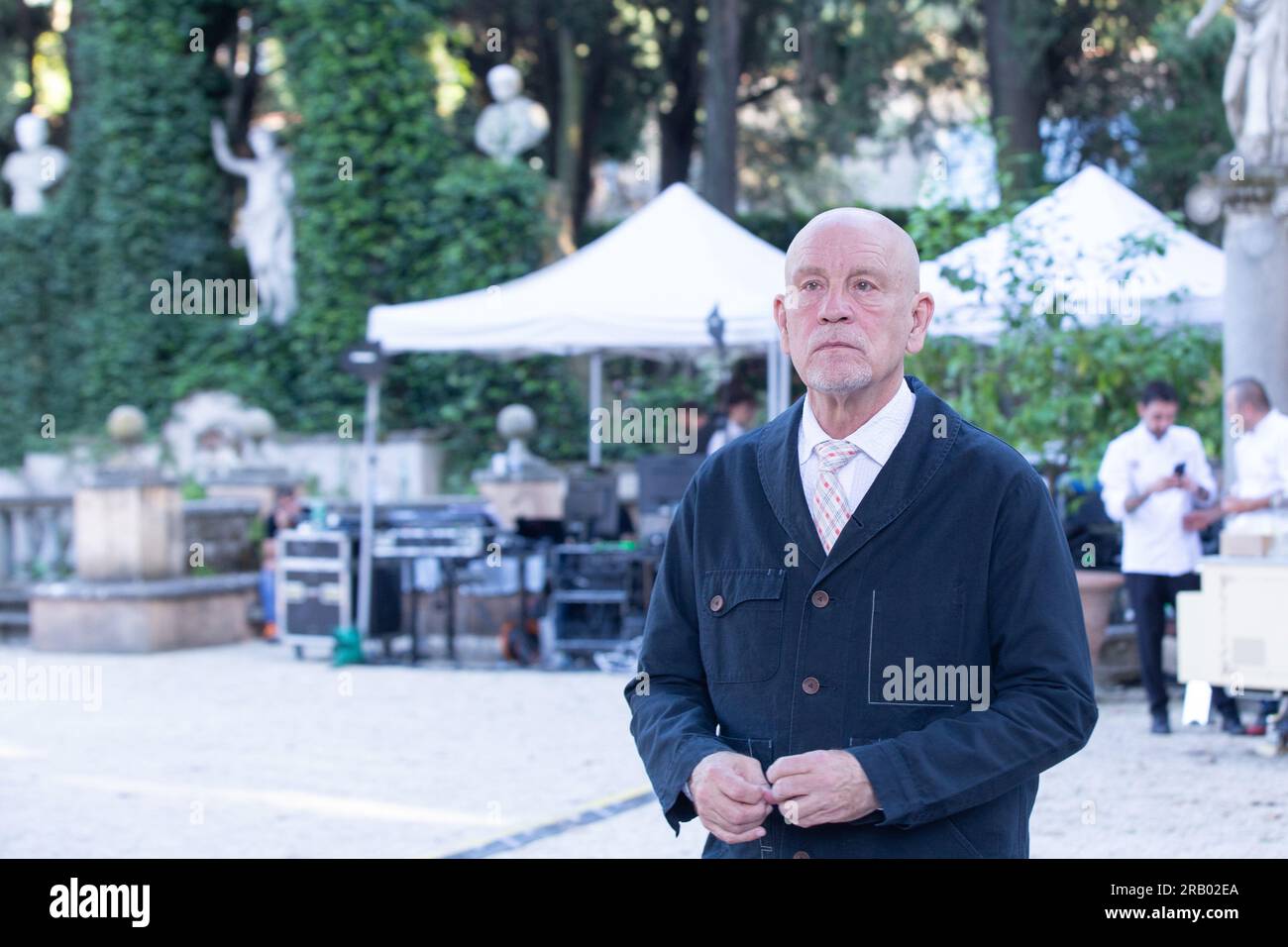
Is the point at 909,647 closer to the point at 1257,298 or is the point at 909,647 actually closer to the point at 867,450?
the point at 867,450

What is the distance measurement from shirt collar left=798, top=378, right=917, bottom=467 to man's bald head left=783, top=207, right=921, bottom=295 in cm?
17

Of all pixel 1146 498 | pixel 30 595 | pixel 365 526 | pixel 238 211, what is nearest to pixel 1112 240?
pixel 1146 498

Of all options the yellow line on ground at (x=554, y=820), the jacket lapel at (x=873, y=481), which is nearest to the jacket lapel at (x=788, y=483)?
the jacket lapel at (x=873, y=481)

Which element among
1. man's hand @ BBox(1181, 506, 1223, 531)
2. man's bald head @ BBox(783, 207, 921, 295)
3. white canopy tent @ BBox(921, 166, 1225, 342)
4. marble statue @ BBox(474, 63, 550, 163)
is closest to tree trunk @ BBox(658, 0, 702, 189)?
marble statue @ BBox(474, 63, 550, 163)

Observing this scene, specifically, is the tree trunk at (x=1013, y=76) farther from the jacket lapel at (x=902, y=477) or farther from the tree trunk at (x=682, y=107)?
the jacket lapel at (x=902, y=477)

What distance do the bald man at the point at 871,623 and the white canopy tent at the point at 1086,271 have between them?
9171mm

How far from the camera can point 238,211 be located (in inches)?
1015

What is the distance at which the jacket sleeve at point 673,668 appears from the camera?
8.60 ft

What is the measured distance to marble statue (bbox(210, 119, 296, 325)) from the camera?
2344cm

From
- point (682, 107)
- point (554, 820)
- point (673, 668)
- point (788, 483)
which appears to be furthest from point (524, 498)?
point (788, 483)

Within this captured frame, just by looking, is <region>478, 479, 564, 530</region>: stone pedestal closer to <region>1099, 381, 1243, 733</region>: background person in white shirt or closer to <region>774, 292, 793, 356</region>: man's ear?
<region>1099, 381, 1243, 733</region>: background person in white shirt

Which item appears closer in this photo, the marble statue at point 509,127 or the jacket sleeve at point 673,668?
the jacket sleeve at point 673,668

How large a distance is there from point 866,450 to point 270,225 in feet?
71.5

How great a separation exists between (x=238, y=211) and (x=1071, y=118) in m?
12.2
